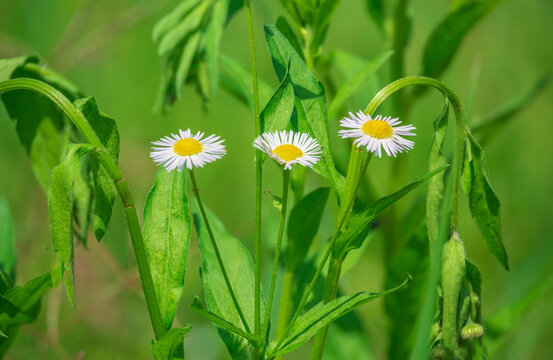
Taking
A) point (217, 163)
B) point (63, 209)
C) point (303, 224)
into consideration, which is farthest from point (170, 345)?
point (217, 163)

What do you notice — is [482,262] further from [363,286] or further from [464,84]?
[464,84]

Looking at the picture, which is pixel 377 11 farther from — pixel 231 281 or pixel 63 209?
pixel 63 209

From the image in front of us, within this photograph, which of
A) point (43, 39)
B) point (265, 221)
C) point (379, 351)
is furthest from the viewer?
point (43, 39)

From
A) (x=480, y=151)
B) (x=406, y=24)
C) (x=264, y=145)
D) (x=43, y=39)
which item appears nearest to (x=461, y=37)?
(x=406, y=24)

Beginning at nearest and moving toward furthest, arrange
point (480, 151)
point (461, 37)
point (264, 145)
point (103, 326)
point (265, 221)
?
point (264, 145)
point (480, 151)
point (461, 37)
point (265, 221)
point (103, 326)

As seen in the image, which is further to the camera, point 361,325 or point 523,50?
point 523,50

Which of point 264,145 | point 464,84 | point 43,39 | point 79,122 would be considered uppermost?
point 43,39

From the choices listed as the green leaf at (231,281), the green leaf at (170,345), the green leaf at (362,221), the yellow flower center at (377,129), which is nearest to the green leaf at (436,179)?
the green leaf at (362,221)

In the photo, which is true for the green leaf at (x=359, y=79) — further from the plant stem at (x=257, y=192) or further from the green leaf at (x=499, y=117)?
the green leaf at (x=499, y=117)
